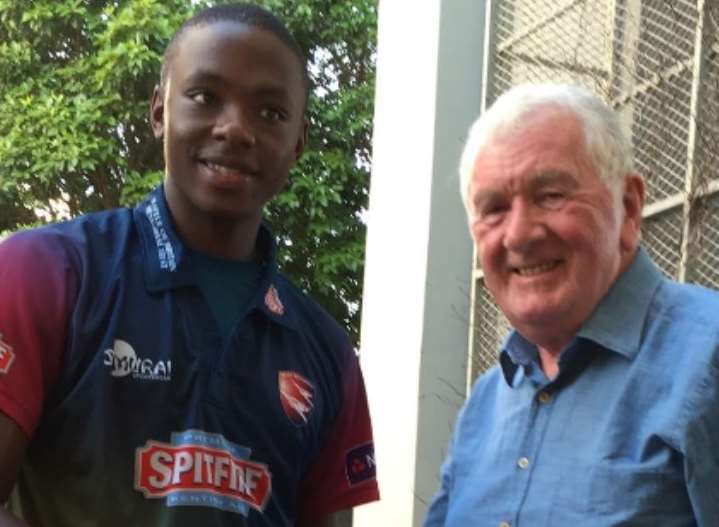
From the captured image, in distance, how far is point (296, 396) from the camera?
8.36 feet

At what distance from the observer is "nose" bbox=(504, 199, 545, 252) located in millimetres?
2305

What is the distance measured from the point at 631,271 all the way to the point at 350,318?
387 inches

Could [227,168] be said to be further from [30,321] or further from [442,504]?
[442,504]

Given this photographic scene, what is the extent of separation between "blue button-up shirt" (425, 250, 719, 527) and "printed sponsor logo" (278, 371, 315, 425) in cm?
36

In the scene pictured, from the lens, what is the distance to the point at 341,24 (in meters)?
12.7

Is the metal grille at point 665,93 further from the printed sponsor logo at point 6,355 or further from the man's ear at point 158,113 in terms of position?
the printed sponsor logo at point 6,355

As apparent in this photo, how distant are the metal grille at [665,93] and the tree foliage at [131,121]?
5.27 metres

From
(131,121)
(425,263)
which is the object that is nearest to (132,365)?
(425,263)

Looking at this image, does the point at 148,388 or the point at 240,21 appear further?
the point at 240,21

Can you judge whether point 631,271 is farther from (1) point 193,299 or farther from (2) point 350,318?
(2) point 350,318

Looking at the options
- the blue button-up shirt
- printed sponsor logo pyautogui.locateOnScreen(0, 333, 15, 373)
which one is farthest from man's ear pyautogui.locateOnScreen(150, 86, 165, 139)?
the blue button-up shirt

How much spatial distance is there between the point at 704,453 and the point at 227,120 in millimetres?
1150

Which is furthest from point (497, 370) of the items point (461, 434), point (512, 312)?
point (512, 312)

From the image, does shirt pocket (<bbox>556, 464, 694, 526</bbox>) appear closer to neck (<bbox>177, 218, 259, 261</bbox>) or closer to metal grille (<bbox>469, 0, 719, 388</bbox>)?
neck (<bbox>177, 218, 259, 261</bbox>)
